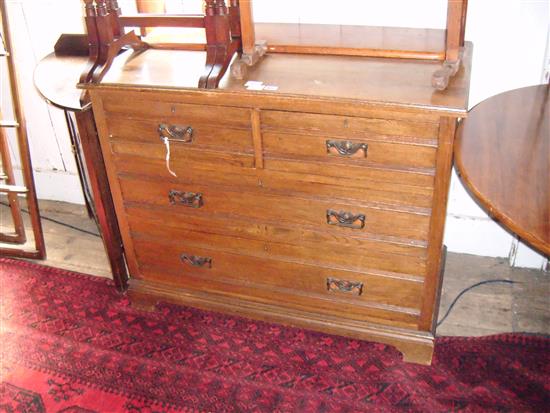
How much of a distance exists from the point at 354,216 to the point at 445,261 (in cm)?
100

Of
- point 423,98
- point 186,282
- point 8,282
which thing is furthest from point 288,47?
point 8,282

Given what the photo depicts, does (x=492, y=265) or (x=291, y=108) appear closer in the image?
(x=291, y=108)

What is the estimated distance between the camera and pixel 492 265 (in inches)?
116

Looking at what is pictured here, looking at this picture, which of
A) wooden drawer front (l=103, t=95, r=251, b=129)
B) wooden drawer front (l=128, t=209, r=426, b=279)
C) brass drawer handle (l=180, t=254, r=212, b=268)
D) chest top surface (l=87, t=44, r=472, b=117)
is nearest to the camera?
chest top surface (l=87, t=44, r=472, b=117)

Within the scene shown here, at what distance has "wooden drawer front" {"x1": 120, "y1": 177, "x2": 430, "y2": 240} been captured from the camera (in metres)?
2.16

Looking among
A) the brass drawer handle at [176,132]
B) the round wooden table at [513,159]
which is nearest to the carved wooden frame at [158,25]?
the brass drawer handle at [176,132]

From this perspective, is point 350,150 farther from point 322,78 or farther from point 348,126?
point 322,78

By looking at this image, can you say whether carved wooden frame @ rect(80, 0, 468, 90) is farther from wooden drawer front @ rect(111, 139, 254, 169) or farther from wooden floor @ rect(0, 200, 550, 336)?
wooden floor @ rect(0, 200, 550, 336)

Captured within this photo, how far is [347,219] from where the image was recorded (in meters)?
2.21

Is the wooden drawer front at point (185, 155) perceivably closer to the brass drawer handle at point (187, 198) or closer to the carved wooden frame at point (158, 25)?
the brass drawer handle at point (187, 198)

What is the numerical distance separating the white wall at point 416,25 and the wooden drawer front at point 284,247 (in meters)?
0.79

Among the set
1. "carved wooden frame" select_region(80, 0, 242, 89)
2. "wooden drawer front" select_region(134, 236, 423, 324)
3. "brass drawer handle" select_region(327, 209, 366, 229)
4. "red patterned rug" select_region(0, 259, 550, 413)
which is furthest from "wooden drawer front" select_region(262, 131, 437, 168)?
"red patterned rug" select_region(0, 259, 550, 413)

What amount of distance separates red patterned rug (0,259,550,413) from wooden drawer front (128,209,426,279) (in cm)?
44

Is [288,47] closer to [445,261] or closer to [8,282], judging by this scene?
[445,261]
